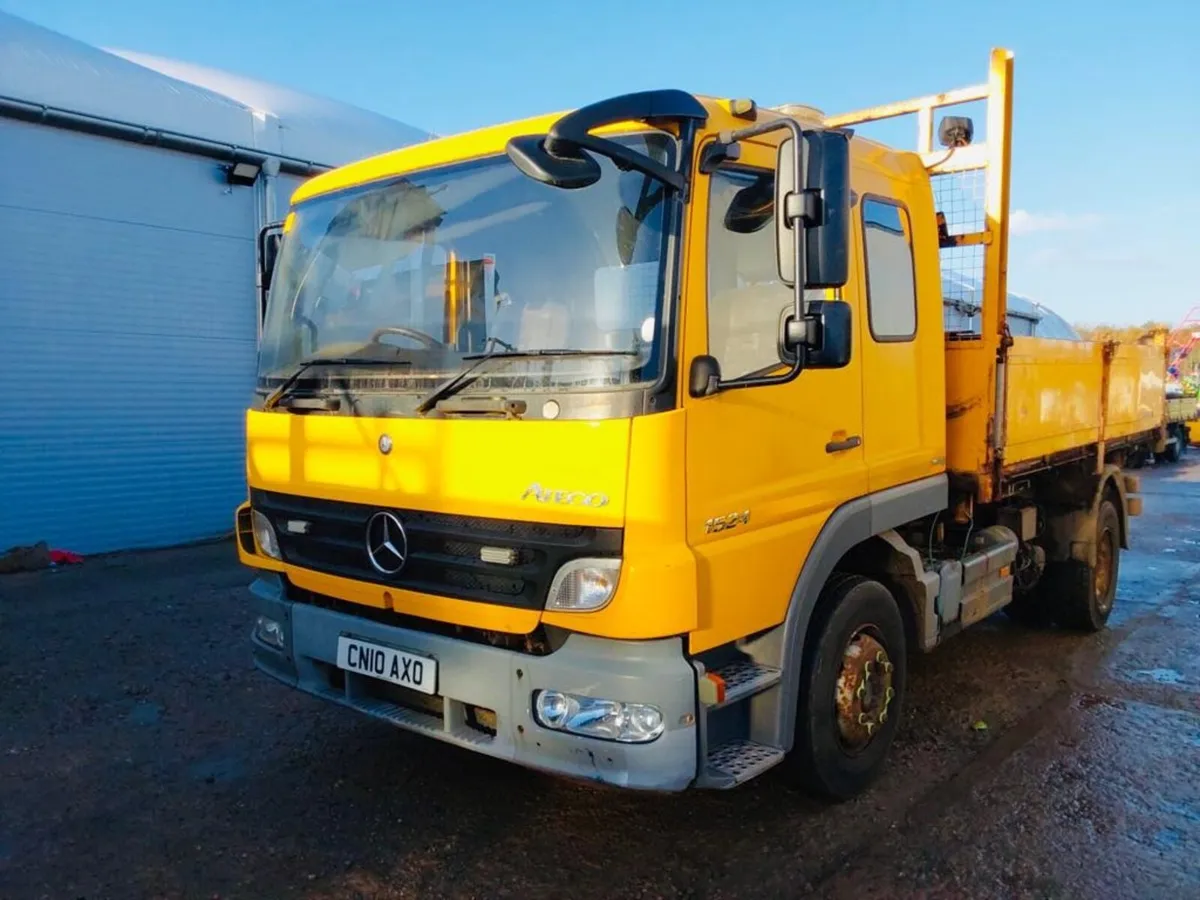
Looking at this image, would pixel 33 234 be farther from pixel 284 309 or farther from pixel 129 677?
pixel 284 309

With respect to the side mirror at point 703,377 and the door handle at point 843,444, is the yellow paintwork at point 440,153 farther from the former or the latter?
the door handle at point 843,444

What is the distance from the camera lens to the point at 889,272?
410cm

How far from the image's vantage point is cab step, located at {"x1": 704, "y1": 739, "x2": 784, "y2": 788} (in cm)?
302

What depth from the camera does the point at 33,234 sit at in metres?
9.19

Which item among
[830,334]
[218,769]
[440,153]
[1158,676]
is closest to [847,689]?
[830,334]

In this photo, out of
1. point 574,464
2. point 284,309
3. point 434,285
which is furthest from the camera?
point 284,309

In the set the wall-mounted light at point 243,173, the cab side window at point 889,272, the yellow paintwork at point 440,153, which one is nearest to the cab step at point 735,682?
the cab side window at point 889,272

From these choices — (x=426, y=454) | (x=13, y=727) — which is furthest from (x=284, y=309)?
(x=13, y=727)

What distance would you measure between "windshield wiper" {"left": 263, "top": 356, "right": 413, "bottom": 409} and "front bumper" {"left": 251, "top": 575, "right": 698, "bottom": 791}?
0.98 metres

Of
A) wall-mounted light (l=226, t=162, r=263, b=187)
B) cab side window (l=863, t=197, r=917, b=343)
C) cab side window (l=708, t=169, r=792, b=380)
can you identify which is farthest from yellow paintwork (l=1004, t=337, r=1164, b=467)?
wall-mounted light (l=226, t=162, r=263, b=187)

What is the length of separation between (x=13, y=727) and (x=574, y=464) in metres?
3.75

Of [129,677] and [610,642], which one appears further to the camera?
[129,677]

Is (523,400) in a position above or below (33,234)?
below

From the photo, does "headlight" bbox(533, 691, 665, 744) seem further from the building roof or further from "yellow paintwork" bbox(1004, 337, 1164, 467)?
the building roof
